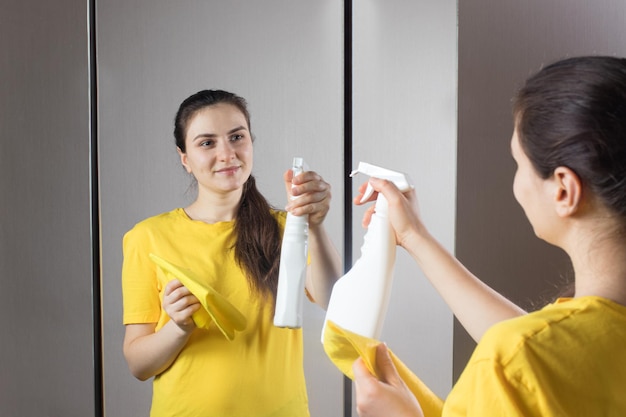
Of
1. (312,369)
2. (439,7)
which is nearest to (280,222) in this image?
(312,369)

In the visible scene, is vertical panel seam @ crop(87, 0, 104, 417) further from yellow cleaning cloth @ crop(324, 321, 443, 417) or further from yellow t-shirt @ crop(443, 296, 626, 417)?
yellow t-shirt @ crop(443, 296, 626, 417)

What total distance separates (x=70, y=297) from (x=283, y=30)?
1.70 ft

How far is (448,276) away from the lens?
801 mm

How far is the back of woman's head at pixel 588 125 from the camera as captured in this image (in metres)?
0.57

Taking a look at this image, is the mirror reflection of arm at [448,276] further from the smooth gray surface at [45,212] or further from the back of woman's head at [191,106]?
the smooth gray surface at [45,212]

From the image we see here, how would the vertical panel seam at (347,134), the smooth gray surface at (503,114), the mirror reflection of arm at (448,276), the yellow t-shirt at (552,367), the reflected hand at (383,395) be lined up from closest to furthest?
the yellow t-shirt at (552,367)
the reflected hand at (383,395)
the mirror reflection of arm at (448,276)
the vertical panel seam at (347,134)
the smooth gray surface at (503,114)

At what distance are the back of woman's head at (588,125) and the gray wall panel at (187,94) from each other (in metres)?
0.52

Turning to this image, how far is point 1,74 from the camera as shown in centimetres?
106

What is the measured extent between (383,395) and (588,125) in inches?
12.2

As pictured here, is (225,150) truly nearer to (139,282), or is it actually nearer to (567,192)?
(139,282)

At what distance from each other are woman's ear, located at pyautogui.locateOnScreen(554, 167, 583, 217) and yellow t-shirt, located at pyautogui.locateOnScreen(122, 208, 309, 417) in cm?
53

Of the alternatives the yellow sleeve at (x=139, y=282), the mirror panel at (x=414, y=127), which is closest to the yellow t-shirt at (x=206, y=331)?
the yellow sleeve at (x=139, y=282)

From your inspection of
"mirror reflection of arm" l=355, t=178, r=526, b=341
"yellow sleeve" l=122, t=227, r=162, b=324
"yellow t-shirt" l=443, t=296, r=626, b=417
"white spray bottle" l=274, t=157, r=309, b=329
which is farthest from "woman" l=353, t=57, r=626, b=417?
"yellow sleeve" l=122, t=227, r=162, b=324

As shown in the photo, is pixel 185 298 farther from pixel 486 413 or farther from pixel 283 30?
pixel 486 413
